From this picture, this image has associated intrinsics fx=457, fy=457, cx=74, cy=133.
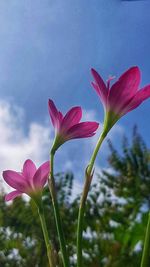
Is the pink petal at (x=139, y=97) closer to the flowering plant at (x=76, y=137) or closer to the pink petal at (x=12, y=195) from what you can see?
the flowering plant at (x=76, y=137)

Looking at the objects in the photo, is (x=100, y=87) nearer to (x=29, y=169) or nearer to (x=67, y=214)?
(x=29, y=169)

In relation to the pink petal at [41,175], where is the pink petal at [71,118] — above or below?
above

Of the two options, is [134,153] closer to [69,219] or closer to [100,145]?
[69,219]

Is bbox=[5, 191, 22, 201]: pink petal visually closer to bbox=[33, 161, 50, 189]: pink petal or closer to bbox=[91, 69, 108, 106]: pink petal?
bbox=[33, 161, 50, 189]: pink petal

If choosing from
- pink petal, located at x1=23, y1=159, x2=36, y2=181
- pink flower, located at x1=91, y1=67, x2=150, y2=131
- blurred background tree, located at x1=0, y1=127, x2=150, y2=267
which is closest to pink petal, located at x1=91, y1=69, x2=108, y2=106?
pink flower, located at x1=91, y1=67, x2=150, y2=131

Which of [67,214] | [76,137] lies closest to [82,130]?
[76,137]

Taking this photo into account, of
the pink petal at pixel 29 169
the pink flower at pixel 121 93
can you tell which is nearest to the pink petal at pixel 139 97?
the pink flower at pixel 121 93

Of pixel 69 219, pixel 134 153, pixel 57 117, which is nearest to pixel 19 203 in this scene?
pixel 69 219
